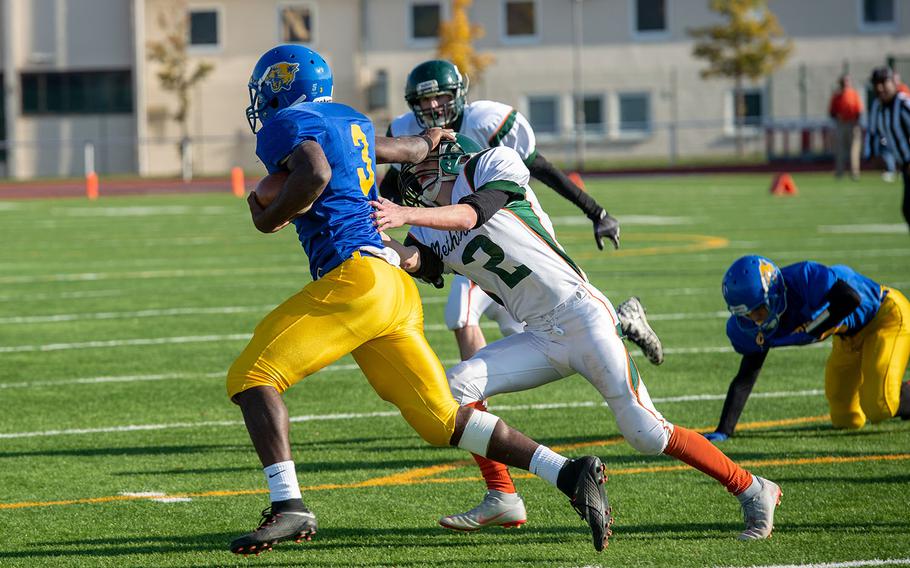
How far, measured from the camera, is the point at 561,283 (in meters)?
4.79

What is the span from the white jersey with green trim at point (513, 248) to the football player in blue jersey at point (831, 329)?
126cm

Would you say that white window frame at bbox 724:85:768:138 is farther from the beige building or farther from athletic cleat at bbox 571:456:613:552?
athletic cleat at bbox 571:456:613:552

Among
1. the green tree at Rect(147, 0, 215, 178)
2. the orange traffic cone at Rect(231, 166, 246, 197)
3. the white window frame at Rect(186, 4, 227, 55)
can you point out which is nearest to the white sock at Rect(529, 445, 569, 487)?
the orange traffic cone at Rect(231, 166, 246, 197)

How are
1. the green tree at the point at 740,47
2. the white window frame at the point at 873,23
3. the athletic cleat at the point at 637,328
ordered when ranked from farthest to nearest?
the white window frame at the point at 873,23 < the green tree at the point at 740,47 < the athletic cleat at the point at 637,328

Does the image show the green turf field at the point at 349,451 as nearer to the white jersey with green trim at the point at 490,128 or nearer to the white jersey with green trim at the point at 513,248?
the white jersey with green trim at the point at 513,248

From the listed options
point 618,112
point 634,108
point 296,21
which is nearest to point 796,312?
point 618,112

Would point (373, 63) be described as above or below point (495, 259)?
above

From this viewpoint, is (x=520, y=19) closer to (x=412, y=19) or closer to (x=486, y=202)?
(x=412, y=19)

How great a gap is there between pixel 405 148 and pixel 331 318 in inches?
29.7

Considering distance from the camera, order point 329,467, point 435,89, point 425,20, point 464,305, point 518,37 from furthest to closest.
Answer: point 425,20, point 518,37, point 464,305, point 329,467, point 435,89

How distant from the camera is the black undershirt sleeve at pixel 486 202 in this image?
4.54 m

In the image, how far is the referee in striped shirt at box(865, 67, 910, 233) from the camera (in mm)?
12047

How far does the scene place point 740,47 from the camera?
126 feet

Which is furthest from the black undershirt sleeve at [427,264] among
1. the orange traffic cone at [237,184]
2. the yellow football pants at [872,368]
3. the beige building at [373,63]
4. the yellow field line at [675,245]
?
the beige building at [373,63]
